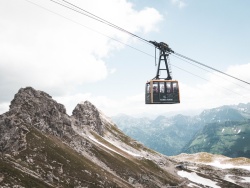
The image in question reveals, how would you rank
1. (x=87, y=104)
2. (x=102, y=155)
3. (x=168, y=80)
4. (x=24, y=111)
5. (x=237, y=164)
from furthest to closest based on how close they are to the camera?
(x=237, y=164), (x=87, y=104), (x=102, y=155), (x=24, y=111), (x=168, y=80)

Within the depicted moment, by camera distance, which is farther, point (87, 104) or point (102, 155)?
point (87, 104)

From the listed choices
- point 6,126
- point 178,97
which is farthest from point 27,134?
point 178,97

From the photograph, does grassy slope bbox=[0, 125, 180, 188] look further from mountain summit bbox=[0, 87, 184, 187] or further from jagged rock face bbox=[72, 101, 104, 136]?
jagged rock face bbox=[72, 101, 104, 136]

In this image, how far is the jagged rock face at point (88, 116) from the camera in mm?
156750

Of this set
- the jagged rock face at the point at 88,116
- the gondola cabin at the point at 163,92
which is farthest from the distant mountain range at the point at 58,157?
the gondola cabin at the point at 163,92

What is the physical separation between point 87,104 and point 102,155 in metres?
62.0

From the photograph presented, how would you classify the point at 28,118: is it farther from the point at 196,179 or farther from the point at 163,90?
the point at 196,179

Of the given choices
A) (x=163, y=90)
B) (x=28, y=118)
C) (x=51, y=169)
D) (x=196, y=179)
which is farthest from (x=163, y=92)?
(x=196, y=179)

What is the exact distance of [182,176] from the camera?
456 ft

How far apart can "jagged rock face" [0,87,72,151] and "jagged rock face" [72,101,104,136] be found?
36.7 metres

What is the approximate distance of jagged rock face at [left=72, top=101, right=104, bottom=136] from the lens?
15675 centimetres

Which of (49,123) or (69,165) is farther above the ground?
(49,123)

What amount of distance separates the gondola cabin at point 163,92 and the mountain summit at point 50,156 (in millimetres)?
26983

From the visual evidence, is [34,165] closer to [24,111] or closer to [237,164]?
[24,111]
